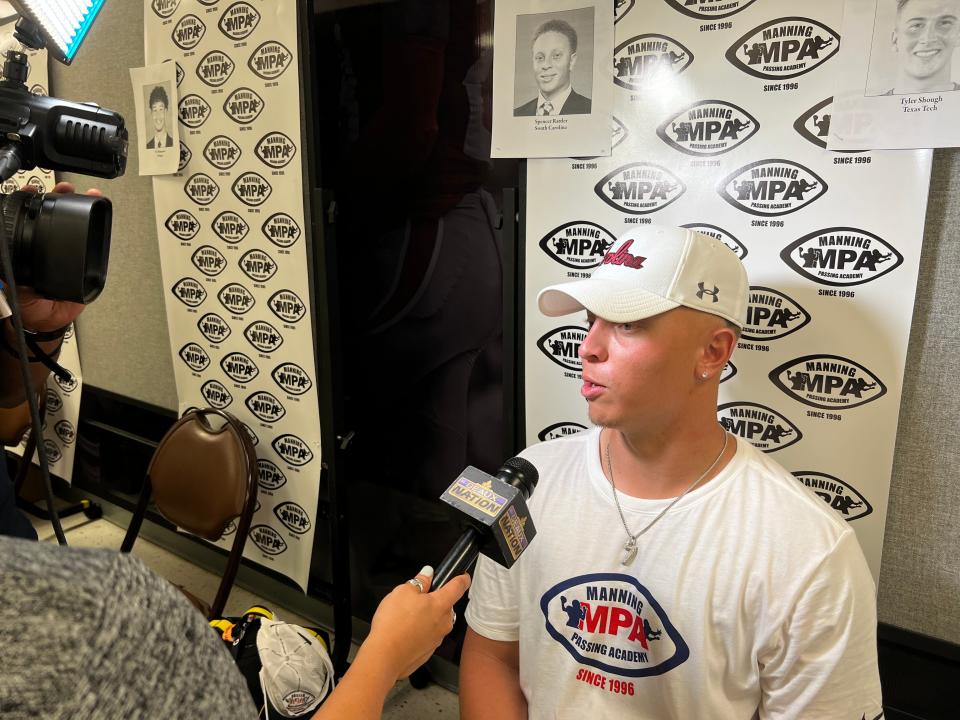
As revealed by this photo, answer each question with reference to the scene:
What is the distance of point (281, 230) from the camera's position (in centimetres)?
190

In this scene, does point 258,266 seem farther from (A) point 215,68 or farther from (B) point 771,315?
(B) point 771,315

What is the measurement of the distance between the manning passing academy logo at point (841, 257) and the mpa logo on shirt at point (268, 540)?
186 cm

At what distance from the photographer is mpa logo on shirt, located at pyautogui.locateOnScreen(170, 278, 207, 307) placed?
85.7 inches

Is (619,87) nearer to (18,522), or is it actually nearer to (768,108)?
(768,108)

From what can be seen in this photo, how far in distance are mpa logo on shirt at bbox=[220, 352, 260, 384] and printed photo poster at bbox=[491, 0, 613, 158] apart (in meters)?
1.17

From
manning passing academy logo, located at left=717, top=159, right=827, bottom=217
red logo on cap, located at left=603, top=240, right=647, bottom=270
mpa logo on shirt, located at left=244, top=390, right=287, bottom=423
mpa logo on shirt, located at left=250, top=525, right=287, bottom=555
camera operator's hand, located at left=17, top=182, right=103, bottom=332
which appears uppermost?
manning passing academy logo, located at left=717, top=159, right=827, bottom=217

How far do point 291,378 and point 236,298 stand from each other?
35cm

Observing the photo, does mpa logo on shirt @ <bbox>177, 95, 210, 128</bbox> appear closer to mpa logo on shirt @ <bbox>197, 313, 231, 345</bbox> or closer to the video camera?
mpa logo on shirt @ <bbox>197, 313, 231, 345</bbox>

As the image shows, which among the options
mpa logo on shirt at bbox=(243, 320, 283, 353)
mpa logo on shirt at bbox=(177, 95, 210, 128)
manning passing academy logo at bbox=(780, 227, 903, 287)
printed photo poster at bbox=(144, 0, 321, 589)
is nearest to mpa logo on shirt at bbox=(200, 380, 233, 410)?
printed photo poster at bbox=(144, 0, 321, 589)

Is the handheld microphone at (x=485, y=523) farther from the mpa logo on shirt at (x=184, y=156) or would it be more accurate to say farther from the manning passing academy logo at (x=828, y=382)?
the mpa logo on shirt at (x=184, y=156)

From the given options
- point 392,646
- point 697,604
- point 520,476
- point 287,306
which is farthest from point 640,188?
point 287,306

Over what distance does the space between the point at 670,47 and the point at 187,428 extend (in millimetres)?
1822

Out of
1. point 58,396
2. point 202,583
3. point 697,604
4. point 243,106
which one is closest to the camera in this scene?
point 697,604

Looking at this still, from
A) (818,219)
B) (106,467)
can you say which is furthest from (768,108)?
(106,467)
